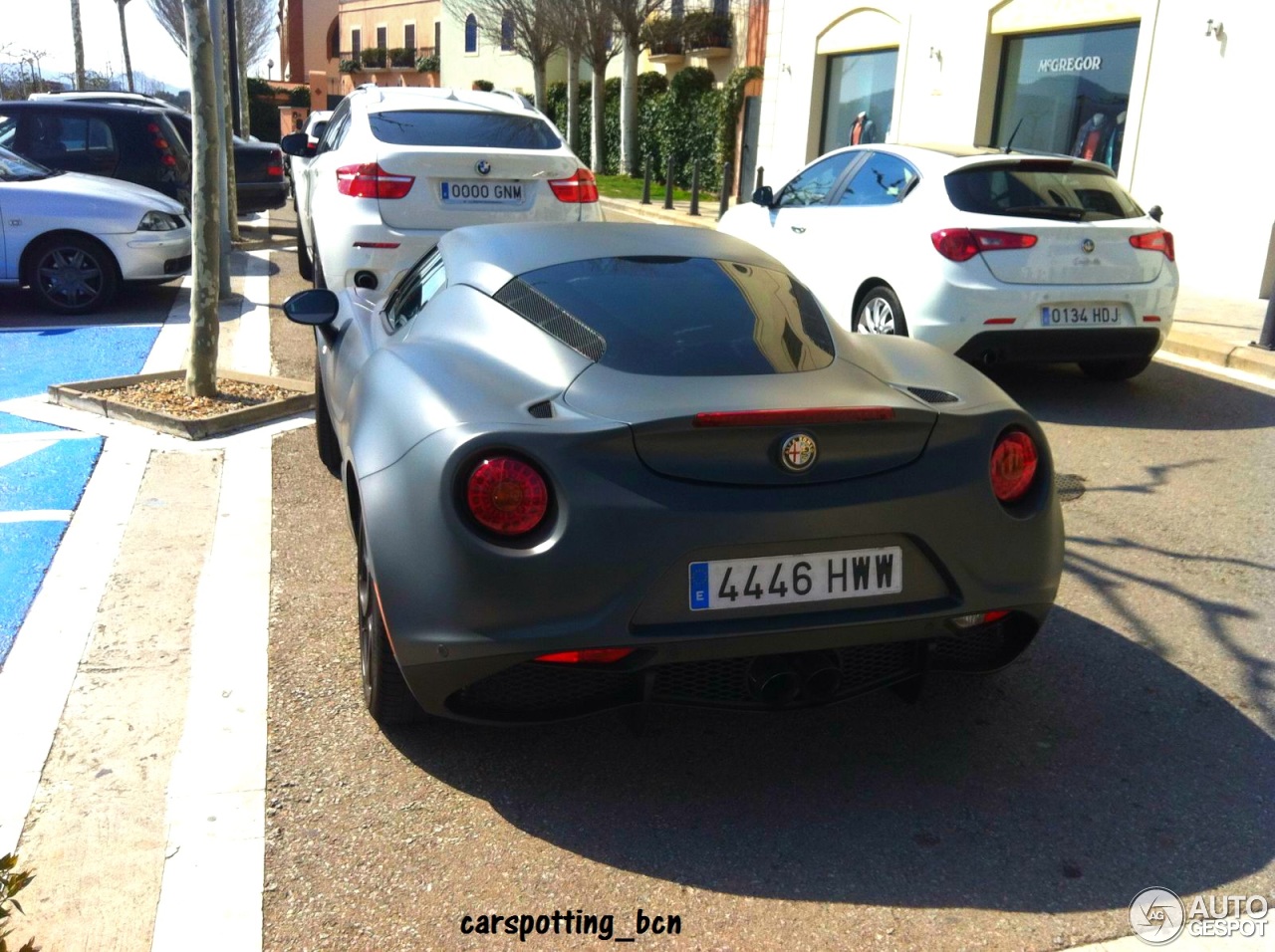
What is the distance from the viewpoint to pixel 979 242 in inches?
286

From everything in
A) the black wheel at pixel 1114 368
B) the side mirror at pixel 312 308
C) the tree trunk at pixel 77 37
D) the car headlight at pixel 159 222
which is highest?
the tree trunk at pixel 77 37

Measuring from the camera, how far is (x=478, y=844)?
2945 mm

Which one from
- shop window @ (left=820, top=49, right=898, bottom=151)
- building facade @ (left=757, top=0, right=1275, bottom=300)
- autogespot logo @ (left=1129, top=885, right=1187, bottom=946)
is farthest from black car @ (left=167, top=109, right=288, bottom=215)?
autogespot logo @ (left=1129, top=885, right=1187, bottom=946)

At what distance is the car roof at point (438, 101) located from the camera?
879 cm

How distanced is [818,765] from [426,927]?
119 cm

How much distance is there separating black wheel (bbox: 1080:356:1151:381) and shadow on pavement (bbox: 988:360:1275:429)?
0.07 meters

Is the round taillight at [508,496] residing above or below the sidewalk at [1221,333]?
above

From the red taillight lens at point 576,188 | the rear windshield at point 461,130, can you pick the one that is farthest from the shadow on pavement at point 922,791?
the rear windshield at point 461,130

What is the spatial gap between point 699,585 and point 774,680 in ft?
1.16

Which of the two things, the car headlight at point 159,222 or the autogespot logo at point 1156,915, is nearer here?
the autogespot logo at point 1156,915

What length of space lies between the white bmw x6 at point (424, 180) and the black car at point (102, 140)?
4318 mm

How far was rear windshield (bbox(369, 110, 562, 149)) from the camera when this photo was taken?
836 centimetres

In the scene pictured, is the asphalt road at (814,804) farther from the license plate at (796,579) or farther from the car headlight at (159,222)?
the car headlight at (159,222)

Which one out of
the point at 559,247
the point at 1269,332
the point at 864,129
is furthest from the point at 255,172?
the point at 559,247
